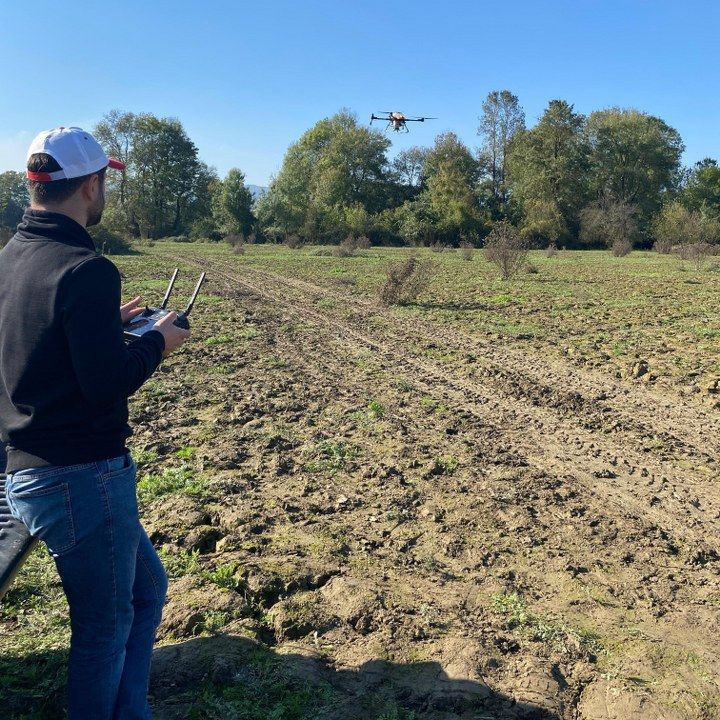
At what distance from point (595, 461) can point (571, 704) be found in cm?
299

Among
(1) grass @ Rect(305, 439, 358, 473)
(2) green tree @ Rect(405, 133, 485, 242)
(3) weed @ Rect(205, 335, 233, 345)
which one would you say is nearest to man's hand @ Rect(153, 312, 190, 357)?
(1) grass @ Rect(305, 439, 358, 473)

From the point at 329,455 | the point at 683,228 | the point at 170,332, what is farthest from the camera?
the point at 683,228

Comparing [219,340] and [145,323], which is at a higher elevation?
[145,323]

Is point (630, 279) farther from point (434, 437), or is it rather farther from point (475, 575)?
point (475, 575)

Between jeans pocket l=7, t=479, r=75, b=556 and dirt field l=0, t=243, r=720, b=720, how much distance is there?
1080mm

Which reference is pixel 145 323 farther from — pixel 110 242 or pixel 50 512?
pixel 110 242

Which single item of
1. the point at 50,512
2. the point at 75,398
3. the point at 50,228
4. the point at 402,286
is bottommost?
the point at 50,512

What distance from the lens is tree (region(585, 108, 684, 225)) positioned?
50.1 m

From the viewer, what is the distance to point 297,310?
1446 centimetres

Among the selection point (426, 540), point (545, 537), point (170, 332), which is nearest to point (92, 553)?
point (170, 332)

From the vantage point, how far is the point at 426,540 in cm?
421

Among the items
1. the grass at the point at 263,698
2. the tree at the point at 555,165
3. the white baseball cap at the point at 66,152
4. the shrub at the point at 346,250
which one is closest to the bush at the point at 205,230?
the shrub at the point at 346,250

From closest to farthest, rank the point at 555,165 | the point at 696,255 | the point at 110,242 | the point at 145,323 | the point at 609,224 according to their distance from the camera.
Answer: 1. the point at 145,323
2. the point at 696,255
3. the point at 110,242
4. the point at 609,224
5. the point at 555,165

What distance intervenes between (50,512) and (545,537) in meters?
3.08
